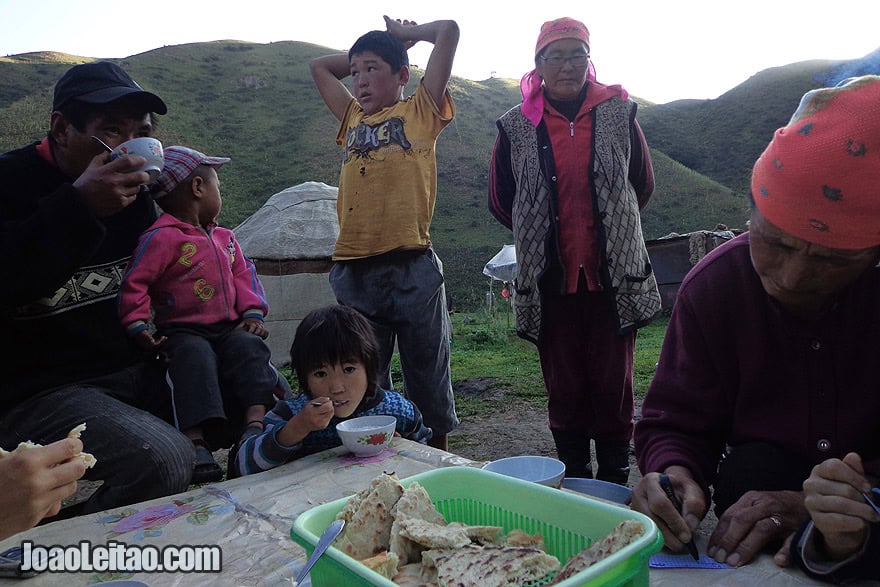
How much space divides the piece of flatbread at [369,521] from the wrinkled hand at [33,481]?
0.48m

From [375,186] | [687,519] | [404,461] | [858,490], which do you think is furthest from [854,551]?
[375,186]

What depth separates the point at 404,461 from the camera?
1.54m

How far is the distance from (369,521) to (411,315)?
1.58 meters

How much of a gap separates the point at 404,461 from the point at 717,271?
2.93ft

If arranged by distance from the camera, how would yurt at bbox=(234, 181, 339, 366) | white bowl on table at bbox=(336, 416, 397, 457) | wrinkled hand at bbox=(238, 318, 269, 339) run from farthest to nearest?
yurt at bbox=(234, 181, 339, 366) < wrinkled hand at bbox=(238, 318, 269, 339) < white bowl on table at bbox=(336, 416, 397, 457)

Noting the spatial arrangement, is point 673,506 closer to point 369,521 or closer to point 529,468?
point 529,468

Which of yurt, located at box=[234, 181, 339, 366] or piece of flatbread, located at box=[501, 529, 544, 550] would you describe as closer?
piece of flatbread, located at box=[501, 529, 544, 550]

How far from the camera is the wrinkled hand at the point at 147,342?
197 cm

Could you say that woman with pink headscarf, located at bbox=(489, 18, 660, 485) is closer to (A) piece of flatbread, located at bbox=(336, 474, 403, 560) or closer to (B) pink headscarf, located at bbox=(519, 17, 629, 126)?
(B) pink headscarf, located at bbox=(519, 17, 629, 126)

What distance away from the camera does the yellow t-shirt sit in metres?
2.45

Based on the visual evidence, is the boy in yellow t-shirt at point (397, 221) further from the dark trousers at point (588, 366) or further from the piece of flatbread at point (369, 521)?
the piece of flatbread at point (369, 521)

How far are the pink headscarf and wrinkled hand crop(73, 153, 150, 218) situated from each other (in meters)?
1.58

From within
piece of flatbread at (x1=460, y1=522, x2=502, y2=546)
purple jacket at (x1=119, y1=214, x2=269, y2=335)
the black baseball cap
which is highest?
the black baseball cap

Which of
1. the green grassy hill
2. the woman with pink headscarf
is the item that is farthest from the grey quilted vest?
the green grassy hill
